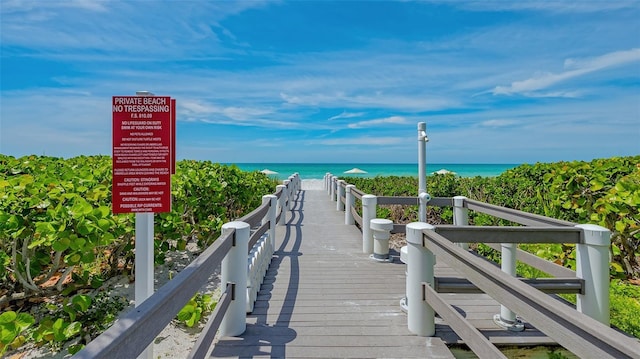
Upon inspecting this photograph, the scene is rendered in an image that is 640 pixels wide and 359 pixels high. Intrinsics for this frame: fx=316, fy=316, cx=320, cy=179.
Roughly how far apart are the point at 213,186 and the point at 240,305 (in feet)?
11.8

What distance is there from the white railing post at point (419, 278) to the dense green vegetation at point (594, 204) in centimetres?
223

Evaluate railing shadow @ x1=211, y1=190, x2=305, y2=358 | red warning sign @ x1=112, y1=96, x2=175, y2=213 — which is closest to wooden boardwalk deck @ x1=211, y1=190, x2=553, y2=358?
railing shadow @ x1=211, y1=190, x2=305, y2=358

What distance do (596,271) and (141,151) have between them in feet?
12.2

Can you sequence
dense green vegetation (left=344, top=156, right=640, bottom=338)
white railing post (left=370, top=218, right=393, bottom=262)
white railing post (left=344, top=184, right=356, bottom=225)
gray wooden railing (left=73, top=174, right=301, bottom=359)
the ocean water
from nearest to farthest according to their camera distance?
gray wooden railing (left=73, top=174, right=301, bottom=359), dense green vegetation (left=344, top=156, right=640, bottom=338), white railing post (left=370, top=218, right=393, bottom=262), white railing post (left=344, top=184, right=356, bottom=225), the ocean water

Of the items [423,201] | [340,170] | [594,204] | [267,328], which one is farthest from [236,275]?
[340,170]

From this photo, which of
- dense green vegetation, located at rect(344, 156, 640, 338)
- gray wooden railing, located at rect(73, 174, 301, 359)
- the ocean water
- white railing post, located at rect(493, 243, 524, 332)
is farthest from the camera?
the ocean water

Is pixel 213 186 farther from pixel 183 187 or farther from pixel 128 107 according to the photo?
pixel 128 107

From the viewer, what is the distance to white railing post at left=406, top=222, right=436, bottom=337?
9.21 ft

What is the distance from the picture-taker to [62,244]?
2.80 metres

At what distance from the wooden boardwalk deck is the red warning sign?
1.40 metres

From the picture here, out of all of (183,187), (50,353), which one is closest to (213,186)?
(183,187)

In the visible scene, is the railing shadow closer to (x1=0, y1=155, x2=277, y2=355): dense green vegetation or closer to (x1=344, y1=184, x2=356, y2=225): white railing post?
(x1=0, y1=155, x2=277, y2=355): dense green vegetation

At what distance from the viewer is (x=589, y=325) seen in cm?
112

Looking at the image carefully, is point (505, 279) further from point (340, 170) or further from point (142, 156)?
point (340, 170)
